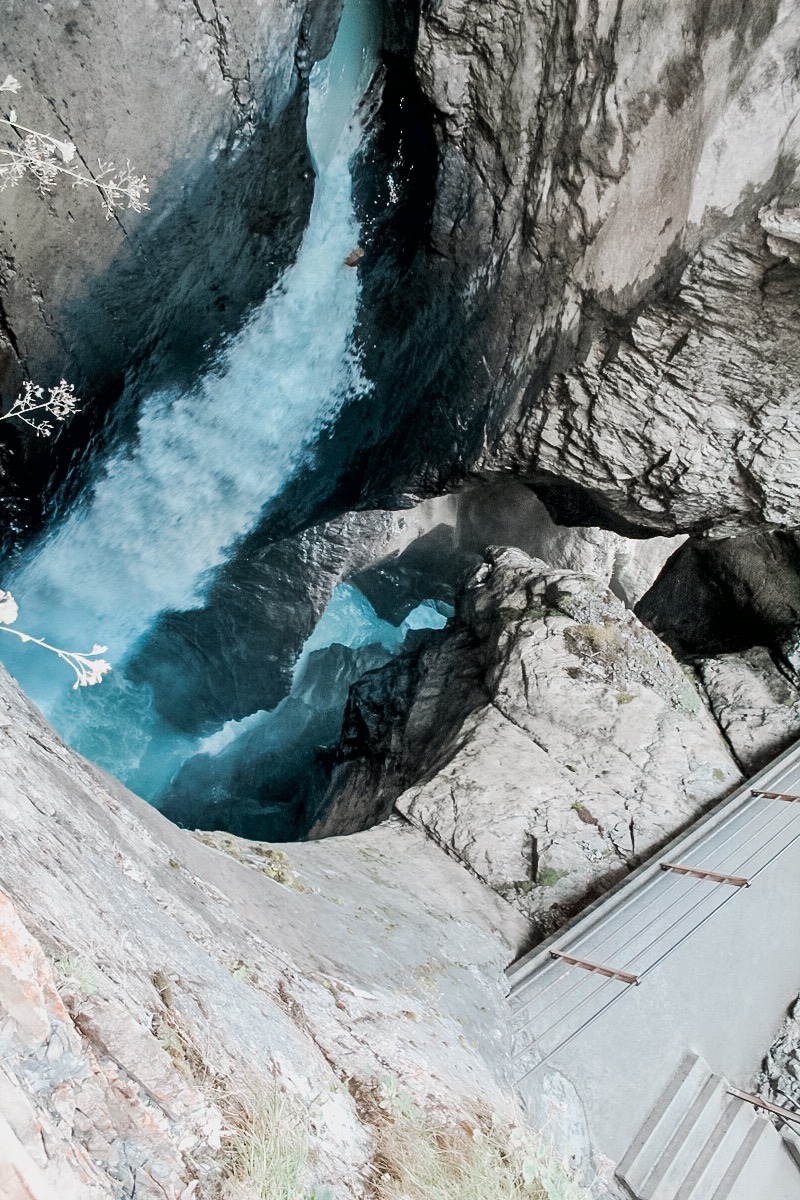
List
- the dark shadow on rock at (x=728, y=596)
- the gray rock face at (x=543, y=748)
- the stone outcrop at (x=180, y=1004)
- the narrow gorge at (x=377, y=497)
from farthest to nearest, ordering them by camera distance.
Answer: the dark shadow on rock at (x=728, y=596)
the gray rock face at (x=543, y=748)
the narrow gorge at (x=377, y=497)
the stone outcrop at (x=180, y=1004)

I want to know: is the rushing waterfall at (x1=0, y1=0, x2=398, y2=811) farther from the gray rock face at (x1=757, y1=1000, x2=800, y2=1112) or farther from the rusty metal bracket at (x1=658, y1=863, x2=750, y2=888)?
the gray rock face at (x1=757, y1=1000, x2=800, y2=1112)

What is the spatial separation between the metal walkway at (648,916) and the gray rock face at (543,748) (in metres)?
0.44

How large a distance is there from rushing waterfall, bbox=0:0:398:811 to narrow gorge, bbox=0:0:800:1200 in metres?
0.04

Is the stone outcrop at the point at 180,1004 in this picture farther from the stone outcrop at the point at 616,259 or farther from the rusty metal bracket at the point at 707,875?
the stone outcrop at the point at 616,259

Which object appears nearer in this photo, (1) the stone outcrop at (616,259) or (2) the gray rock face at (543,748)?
(1) the stone outcrop at (616,259)

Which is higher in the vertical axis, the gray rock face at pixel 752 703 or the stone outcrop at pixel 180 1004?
the gray rock face at pixel 752 703

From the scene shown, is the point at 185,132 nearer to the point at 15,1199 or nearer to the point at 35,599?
the point at 35,599

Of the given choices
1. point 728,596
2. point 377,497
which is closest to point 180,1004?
point 377,497

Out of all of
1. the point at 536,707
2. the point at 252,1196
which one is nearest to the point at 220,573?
the point at 536,707

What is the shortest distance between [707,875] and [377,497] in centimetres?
519

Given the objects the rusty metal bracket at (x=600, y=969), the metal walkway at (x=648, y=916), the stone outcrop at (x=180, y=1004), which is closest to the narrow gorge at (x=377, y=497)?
the stone outcrop at (x=180, y=1004)

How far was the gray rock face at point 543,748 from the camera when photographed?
5605 mm

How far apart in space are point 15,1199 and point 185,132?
5.92 meters

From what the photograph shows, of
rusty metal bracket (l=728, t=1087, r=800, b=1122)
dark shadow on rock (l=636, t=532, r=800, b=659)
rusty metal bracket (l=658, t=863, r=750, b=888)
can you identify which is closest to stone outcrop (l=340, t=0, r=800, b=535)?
dark shadow on rock (l=636, t=532, r=800, b=659)
